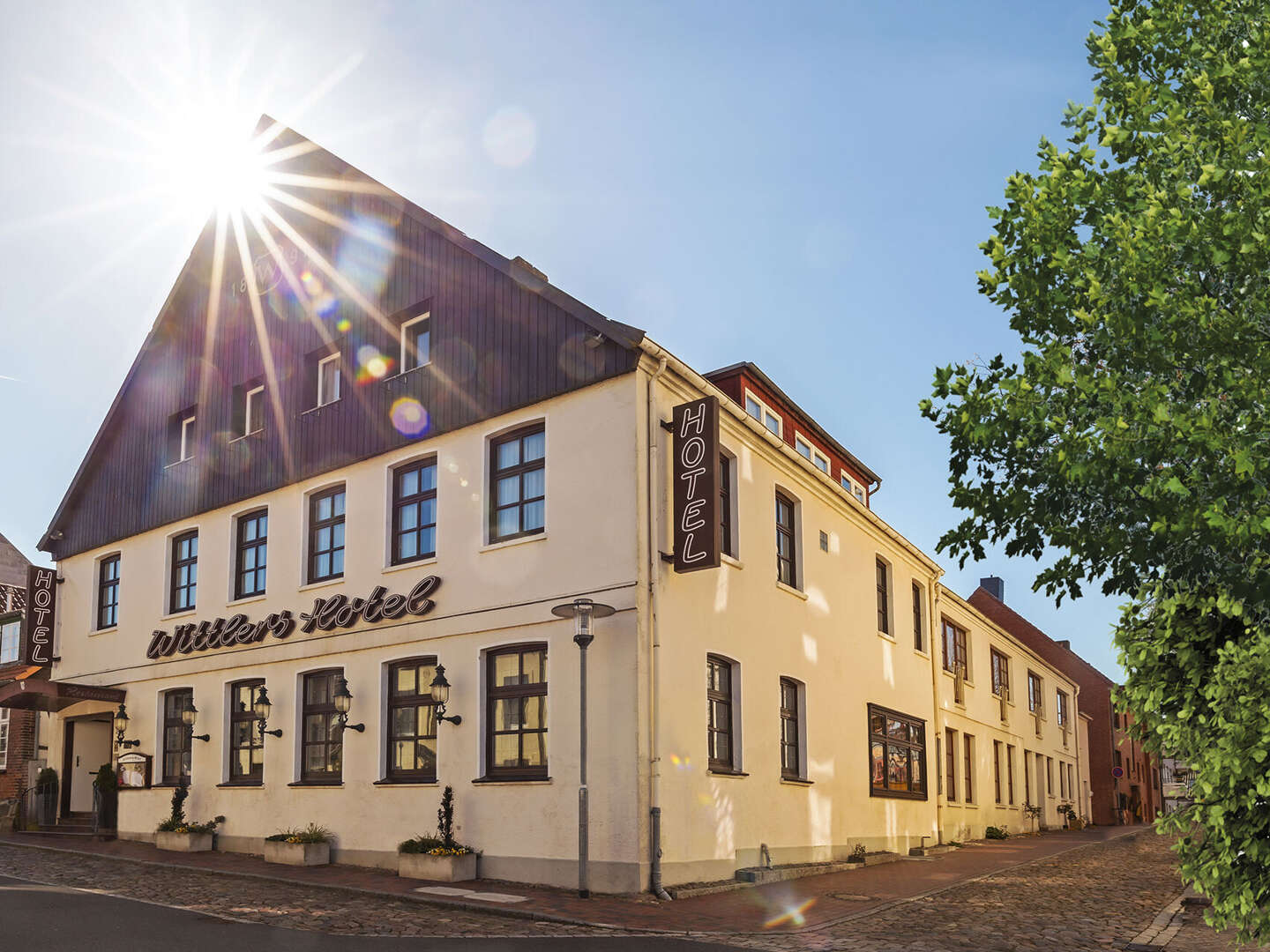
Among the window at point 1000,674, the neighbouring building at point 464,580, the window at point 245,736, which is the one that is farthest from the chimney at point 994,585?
the window at point 245,736

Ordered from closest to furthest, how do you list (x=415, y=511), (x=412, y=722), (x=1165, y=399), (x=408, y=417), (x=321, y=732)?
1. (x=1165, y=399)
2. (x=412, y=722)
3. (x=415, y=511)
4. (x=408, y=417)
5. (x=321, y=732)

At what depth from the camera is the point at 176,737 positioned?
74.0ft

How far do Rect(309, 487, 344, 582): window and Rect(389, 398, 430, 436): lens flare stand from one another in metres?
1.93

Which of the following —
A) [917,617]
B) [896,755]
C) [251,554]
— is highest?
[251,554]

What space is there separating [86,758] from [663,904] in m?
18.0

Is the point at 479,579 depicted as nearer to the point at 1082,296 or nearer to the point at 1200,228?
the point at 1082,296

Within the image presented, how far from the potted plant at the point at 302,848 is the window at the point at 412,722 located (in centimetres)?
155

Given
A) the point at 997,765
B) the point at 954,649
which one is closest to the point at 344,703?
the point at 954,649

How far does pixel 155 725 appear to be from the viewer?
2280 centimetres

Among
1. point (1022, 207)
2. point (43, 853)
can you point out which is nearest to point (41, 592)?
point (43, 853)

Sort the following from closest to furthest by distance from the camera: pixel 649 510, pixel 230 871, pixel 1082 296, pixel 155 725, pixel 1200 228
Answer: pixel 1200 228, pixel 1082 296, pixel 649 510, pixel 230 871, pixel 155 725

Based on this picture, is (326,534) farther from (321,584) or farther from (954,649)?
(954,649)

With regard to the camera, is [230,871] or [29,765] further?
[29,765]

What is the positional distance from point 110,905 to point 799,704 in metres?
11.0
